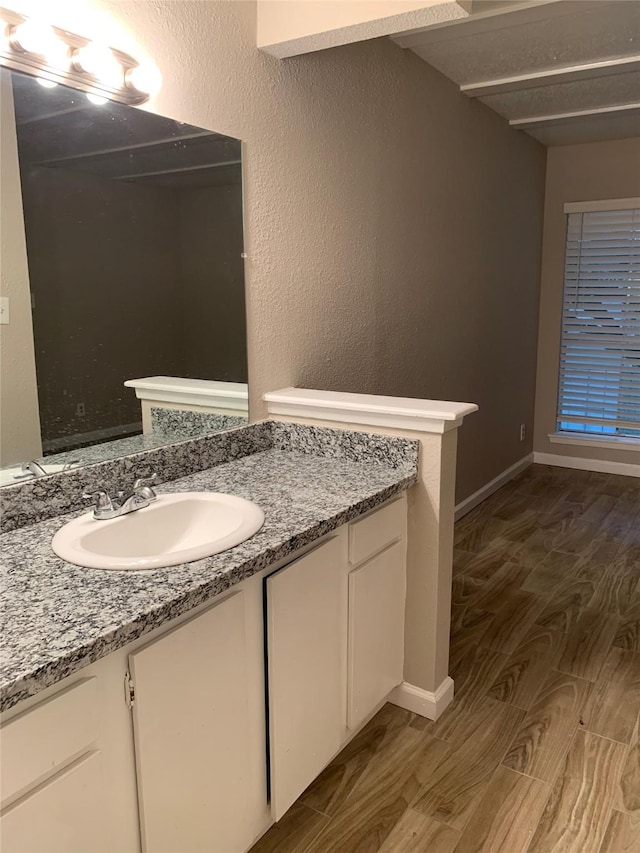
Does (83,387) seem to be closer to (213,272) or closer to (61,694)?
(213,272)

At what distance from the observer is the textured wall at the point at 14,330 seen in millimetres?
1394

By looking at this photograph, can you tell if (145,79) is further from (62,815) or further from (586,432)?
(586,432)

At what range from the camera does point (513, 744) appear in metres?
2.01

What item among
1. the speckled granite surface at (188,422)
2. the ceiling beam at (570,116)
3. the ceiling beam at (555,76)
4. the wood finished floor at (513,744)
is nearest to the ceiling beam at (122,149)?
the speckled granite surface at (188,422)

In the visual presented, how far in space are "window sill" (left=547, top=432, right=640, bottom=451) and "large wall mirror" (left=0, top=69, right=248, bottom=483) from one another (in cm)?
374

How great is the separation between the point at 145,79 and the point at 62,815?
1.64 meters

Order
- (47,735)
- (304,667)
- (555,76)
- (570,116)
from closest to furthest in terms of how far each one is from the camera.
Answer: (47,735) → (304,667) → (555,76) → (570,116)

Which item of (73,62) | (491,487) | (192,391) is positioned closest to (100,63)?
(73,62)

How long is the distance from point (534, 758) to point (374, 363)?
5.34ft

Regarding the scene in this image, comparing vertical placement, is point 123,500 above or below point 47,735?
above

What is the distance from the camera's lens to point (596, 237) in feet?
15.8

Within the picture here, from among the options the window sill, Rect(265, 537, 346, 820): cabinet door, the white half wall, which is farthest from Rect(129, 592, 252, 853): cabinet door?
the window sill

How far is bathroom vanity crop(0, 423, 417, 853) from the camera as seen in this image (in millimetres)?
1021

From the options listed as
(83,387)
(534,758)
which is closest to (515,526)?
(534,758)
